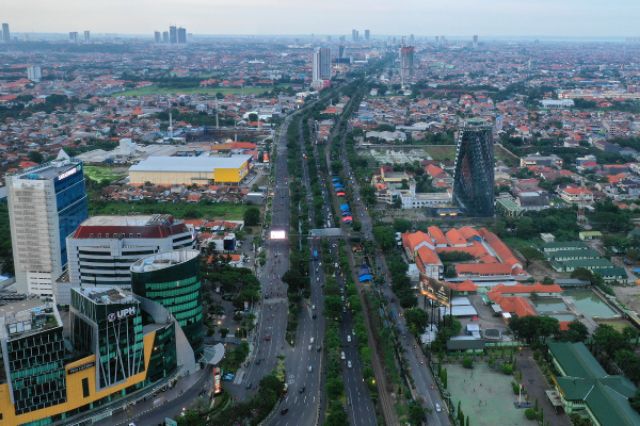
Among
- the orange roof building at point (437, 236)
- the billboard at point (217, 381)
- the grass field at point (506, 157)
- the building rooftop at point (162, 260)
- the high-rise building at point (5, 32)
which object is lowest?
the billboard at point (217, 381)

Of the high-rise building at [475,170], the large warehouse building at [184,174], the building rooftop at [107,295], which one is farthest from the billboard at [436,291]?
the large warehouse building at [184,174]

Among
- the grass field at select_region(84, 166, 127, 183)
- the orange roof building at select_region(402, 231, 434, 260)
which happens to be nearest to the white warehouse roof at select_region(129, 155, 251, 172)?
the grass field at select_region(84, 166, 127, 183)

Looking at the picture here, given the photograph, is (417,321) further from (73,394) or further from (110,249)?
(73,394)

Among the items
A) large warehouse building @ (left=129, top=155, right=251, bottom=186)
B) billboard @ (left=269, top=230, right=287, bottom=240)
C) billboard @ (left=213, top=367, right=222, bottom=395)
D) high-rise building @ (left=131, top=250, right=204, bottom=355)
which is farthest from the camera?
large warehouse building @ (left=129, top=155, right=251, bottom=186)

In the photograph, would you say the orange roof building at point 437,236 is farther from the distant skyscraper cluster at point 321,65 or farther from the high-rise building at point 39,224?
the distant skyscraper cluster at point 321,65

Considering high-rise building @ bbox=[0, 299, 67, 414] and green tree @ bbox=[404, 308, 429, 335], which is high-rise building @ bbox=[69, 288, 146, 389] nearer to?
high-rise building @ bbox=[0, 299, 67, 414]

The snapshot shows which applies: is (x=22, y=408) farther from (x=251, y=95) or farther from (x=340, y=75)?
(x=340, y=75)

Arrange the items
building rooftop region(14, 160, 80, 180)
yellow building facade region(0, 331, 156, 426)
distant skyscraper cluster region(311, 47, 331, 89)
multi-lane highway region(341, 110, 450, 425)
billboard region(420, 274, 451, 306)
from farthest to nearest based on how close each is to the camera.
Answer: distant skyscraper cluster region(311, 47, 331, 89) < building rooftop region(14, 160, 80, 180) < billboard region(420, 274, 451, 306) < multi-lane highway region(341, 110, 450, 425) < yellow building facade region(0, 331, 156, 426)
